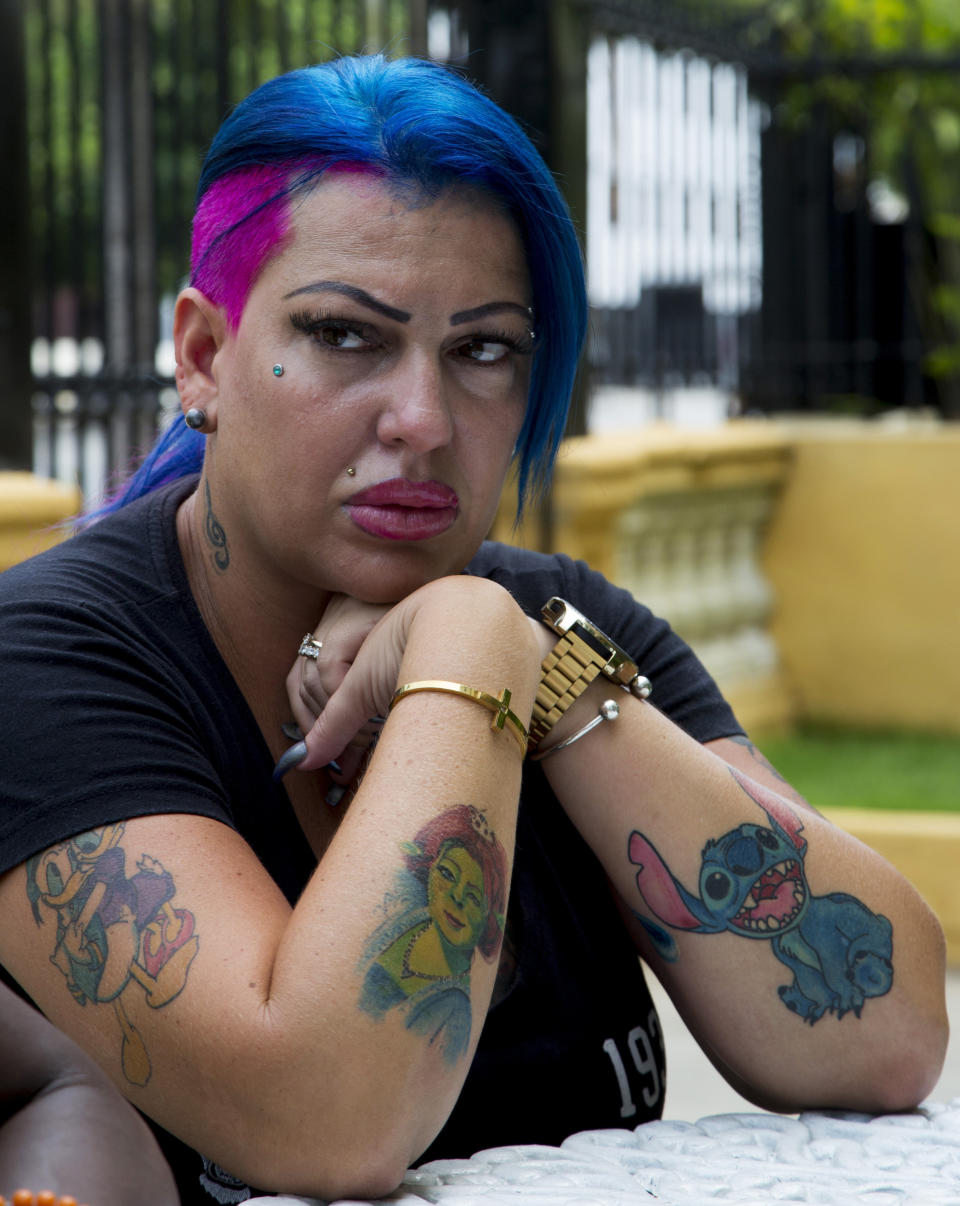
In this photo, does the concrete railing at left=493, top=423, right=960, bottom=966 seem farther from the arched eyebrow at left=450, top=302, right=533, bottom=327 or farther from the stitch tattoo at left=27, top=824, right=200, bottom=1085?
the stitch tattoo at left=27, top=824, right=200, bottom=1085

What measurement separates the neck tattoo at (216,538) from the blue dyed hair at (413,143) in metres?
0.29

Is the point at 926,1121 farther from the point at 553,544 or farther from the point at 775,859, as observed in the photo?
the point at 553,544

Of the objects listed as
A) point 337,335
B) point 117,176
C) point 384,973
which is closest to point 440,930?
point 384,973

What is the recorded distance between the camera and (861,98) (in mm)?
7141

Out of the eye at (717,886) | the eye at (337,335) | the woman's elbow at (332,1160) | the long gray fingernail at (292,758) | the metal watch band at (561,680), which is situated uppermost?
the eye at (337,335)

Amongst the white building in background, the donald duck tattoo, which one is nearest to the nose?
the donald duck tattoo

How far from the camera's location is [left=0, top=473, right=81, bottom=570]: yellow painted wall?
332cm

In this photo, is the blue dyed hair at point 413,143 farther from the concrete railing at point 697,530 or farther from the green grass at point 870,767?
the green grass at point 870,767

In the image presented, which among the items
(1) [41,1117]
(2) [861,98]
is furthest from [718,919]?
(2) [861,98]

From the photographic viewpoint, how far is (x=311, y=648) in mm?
1881

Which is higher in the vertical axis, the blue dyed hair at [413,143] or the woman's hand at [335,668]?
the blue dyed hair at [413,143]

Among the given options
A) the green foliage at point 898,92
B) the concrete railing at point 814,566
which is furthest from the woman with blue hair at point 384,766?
the green foliage at point 898,92

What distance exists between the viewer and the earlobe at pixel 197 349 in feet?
6.26

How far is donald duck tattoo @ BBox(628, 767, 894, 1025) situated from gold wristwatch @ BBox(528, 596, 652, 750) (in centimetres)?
17
